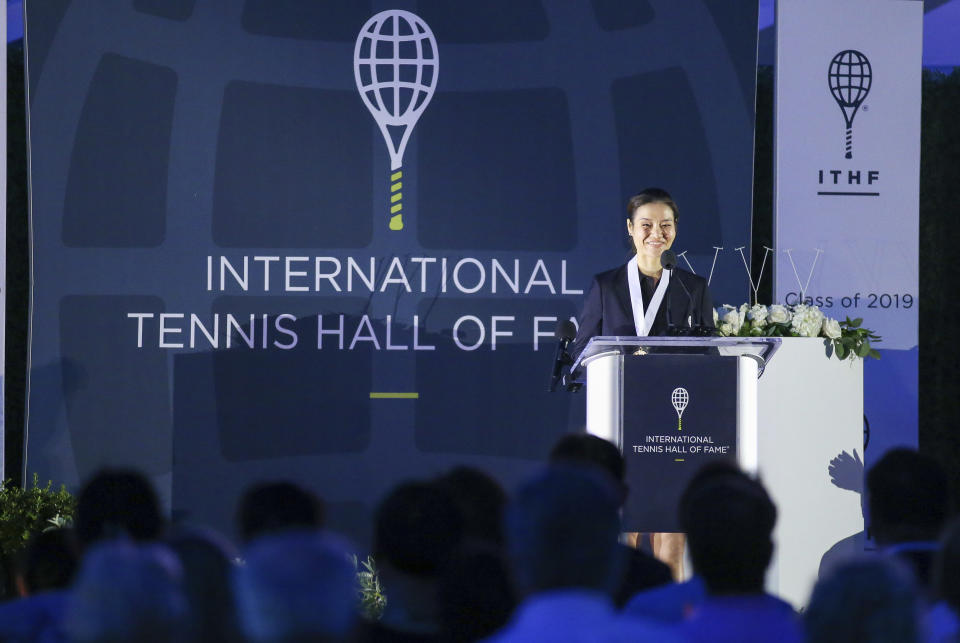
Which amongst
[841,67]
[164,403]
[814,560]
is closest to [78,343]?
[164,403]

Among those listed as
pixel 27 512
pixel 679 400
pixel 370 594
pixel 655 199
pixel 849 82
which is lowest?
pixel 370 594

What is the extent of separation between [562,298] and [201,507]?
8.40 feet

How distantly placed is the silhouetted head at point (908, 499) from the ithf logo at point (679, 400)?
1.63 m

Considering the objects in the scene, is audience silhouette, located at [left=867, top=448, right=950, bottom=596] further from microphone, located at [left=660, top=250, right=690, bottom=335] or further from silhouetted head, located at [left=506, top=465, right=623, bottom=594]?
microphone, located at [left=660, top=250, right=690, bottom=335]

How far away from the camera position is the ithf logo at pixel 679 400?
168 inches

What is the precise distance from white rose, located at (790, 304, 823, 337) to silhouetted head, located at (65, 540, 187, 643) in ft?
13.6

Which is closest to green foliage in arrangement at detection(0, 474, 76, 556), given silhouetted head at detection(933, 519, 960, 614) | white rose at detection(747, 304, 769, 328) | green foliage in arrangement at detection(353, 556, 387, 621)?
green foliage in arrangement at detection(353, 556, 387, 621)

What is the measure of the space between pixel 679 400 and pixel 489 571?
2453 millimetres

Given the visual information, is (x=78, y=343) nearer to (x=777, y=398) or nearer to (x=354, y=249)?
(x=354, y=249)

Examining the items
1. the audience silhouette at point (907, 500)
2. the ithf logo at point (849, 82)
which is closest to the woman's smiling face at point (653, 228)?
the audience silhouette at point (907, 500)

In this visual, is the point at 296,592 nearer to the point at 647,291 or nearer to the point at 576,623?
the point at 576,623

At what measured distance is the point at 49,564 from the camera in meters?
2.41

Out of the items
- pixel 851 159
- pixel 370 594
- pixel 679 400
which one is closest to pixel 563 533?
pixel 679 400

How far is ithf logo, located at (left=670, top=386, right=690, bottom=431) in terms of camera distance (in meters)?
4.26
